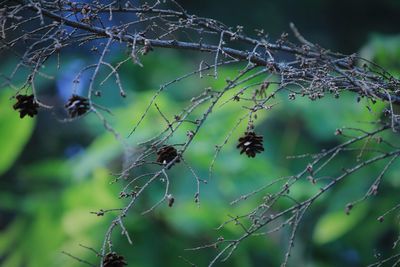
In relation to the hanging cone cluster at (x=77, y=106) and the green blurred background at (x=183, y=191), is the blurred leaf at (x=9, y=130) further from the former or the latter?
the hanging cone cluster at (x=77, y=106)

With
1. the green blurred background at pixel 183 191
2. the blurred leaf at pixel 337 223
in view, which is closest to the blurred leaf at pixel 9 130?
the green blurred background at pixel 183 191

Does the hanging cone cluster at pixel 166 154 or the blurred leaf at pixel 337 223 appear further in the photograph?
the blurred leaf at pixel 337 223

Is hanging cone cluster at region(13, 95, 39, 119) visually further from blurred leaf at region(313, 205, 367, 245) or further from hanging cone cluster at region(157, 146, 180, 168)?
blurred leaf at region(313, 205, 367, 245)

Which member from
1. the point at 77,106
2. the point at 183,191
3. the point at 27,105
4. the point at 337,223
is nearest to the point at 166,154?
the point at 77,106

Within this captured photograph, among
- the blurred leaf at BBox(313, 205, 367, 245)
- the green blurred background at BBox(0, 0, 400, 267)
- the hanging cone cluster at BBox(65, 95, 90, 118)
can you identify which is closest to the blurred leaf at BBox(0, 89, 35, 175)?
the green blurred background at BBox(0, 0, 400, 267)

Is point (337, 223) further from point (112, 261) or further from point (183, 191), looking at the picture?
→ point (112, 261)

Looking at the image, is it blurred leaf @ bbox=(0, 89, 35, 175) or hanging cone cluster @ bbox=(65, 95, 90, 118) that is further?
blurred leaf @ bbox=(0, 89, 35, 175)

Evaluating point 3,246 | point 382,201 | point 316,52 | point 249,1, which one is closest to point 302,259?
point 382,201
